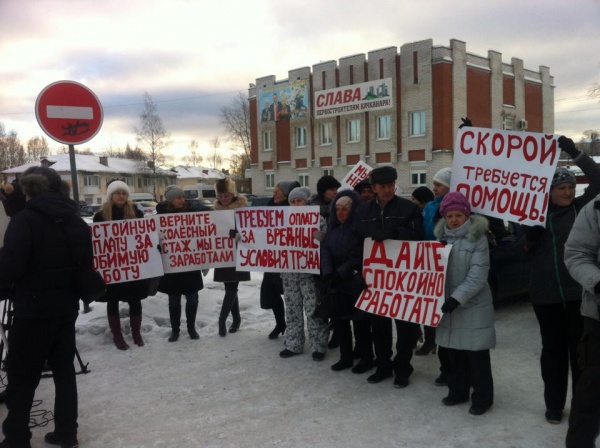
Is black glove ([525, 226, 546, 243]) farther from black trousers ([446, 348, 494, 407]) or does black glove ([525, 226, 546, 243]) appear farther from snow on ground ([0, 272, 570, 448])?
snow on ground ([0, 272, 570, 448])

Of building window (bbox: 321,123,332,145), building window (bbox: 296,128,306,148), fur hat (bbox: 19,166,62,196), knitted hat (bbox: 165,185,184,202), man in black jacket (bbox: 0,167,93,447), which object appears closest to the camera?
man in black jacket (bbox: 0,167,93,447)

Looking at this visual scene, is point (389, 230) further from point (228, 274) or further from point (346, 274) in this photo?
point (228, 274)

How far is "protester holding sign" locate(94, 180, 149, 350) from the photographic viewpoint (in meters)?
5.94

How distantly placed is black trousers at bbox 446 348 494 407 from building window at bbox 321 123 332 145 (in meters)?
35.9

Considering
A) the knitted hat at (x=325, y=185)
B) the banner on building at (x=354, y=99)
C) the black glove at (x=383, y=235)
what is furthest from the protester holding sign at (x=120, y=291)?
the banner on building at (x=354, y=99)

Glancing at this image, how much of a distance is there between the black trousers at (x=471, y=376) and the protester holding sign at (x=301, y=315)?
5.23ft

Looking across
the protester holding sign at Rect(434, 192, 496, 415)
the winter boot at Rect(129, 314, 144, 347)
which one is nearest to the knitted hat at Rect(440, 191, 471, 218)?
the protester holding sign at Rect(434, 192, 496, 415)

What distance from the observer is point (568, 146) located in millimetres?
4016

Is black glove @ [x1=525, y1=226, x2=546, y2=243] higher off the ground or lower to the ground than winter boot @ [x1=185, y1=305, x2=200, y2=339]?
higher

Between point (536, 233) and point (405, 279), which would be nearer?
point (536, 233)

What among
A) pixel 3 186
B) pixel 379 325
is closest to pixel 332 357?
pixel 379 325

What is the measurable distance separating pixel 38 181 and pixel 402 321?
329 centimetres

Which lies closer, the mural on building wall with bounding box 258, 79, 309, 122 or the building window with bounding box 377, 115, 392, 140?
the building window with bounding box 377, 115, 392, 140

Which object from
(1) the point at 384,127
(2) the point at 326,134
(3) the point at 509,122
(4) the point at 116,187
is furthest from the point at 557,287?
(3) the point at 509,122
